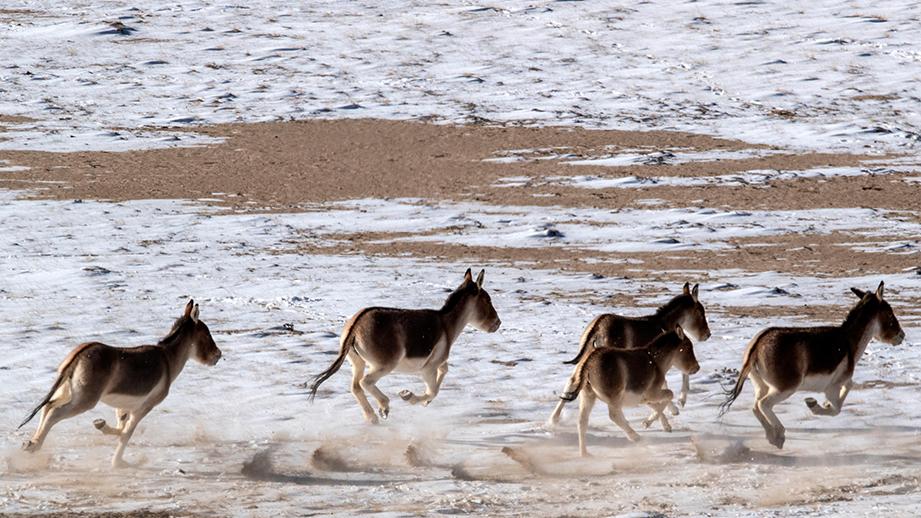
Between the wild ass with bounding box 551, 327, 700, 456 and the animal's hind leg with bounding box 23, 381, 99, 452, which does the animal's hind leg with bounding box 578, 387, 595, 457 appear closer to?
the wild ass with bounding box 551, 327, 700, 456

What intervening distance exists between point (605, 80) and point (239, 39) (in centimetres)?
1051

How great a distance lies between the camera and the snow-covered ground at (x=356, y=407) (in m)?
12.1

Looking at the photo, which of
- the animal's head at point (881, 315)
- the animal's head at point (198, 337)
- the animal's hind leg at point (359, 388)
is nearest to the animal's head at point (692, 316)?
the animal's head at point (881, 315)

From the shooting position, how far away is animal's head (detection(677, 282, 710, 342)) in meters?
15.5

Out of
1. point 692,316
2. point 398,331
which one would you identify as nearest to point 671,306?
point 692,316

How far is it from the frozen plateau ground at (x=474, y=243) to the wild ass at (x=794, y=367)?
32cm

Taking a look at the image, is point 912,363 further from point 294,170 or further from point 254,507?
point 294,170

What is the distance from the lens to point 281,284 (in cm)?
2066

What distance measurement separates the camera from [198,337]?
14.1 meters

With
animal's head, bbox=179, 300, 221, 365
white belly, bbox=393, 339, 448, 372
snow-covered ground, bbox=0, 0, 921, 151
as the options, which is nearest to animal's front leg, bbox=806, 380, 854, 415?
white belly, bbox=393, 339, 448, 372

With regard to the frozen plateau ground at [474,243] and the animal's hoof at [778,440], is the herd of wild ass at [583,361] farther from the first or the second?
the frozen plateau ground at [474,243]

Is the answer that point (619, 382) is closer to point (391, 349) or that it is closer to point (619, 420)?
point (619, 420)

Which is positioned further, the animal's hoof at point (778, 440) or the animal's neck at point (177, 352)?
the animal's neck at point (177, 352)

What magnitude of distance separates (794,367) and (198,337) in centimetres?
529
